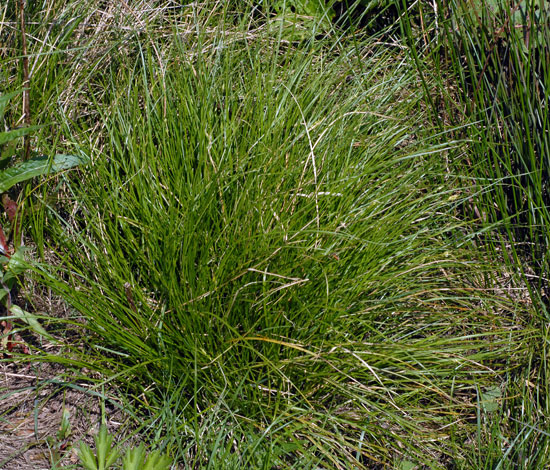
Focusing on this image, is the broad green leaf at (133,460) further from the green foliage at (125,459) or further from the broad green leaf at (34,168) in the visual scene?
the broad green leaf at (34,168)

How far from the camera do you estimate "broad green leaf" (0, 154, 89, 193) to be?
1894mm

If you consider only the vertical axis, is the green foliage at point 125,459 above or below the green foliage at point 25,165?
below

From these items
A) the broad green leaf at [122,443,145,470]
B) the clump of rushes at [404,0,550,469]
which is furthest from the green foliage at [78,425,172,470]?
the clump of rushes at [404,0,550,469]

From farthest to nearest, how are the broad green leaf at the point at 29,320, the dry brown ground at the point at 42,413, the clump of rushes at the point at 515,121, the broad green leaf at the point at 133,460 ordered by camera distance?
1. the clump of rushes at the point at 515,121
2. the broad green leaf at the point at 29,320
3. the dry brown ground at the point at 42,413
4. the broad green leaf at the point at 133,460

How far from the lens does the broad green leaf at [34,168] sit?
1.89 m

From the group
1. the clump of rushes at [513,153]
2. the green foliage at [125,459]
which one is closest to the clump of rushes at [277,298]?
the clump of rushes at [513,153]

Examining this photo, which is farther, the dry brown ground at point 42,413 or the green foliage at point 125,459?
the dry brown ground at point 42,413

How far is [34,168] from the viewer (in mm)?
1939

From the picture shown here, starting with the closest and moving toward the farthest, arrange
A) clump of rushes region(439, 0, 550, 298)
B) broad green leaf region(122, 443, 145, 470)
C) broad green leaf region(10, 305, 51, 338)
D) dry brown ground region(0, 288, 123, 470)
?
1. broad green leaf region(122, 443, 145, 470)
2. dry brown ground region(0, 288, 123, 470)
3. broad green leaf region(10, 305, 51, 338)
4. clump of rushes region(439, 0, 550, 298)

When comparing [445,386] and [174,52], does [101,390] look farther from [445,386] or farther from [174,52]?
[174,52]

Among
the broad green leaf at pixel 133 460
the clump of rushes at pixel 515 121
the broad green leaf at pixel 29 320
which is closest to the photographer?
the broad green leaf at pixel 133 460

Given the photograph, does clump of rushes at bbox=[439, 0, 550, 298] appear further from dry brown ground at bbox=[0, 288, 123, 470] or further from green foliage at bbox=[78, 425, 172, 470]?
dry brown ground at bbox=[0, 288, 123, 470]

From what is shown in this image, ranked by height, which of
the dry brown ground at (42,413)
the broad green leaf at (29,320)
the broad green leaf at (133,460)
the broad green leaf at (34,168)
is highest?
the broad green leaf at (34,168)

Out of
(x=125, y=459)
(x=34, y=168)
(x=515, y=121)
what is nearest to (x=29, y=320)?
(x=34, y=168)
